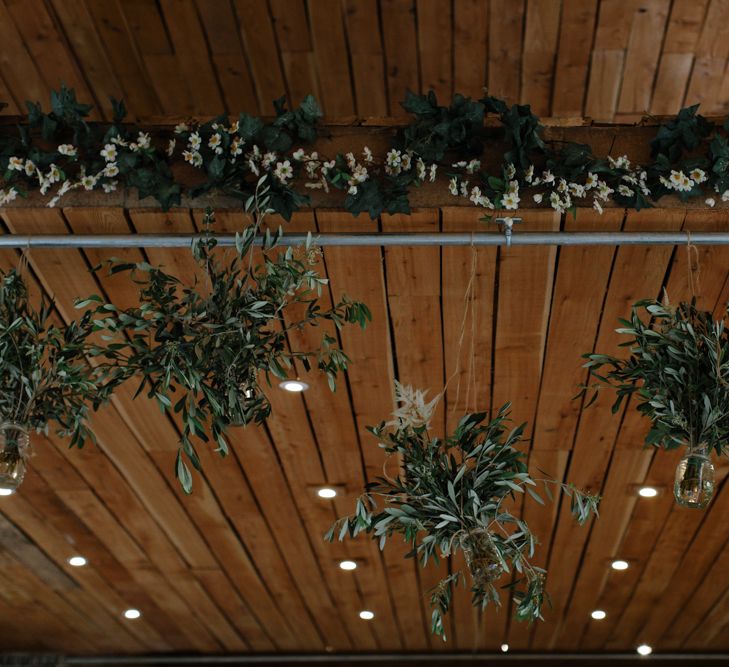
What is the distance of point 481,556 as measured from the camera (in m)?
3.00

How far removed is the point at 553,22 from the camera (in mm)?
4613

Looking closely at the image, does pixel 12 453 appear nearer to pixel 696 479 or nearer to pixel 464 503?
pixel 464 503

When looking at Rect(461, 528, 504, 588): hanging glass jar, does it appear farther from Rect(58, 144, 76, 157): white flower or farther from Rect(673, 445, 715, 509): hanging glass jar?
Rect(58, 144, 76, 157): white flower

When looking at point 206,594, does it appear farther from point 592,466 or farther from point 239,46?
point 239,46

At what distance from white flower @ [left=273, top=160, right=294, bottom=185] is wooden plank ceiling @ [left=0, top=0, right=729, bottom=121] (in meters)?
1.71

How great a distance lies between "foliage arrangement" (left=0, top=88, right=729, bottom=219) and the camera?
3.05 meters

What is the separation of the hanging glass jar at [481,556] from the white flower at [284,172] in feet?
3.73

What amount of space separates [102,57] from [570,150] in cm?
251

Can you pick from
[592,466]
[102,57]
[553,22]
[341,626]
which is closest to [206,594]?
[341,626]

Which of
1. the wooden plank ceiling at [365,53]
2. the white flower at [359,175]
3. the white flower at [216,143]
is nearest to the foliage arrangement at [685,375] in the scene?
the white flower at [359,175]

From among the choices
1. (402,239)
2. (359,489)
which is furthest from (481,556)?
(359,489)

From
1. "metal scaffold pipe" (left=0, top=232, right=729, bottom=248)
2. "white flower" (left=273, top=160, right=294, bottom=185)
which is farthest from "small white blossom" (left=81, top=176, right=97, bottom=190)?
"white flower" (left=273, top=160, right=294, bottom=185)

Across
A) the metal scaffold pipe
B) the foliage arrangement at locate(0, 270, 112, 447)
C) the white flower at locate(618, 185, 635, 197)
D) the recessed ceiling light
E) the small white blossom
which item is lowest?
the foliage arrangement at locate(0, 270, 112, 447)

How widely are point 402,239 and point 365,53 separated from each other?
1945mm
